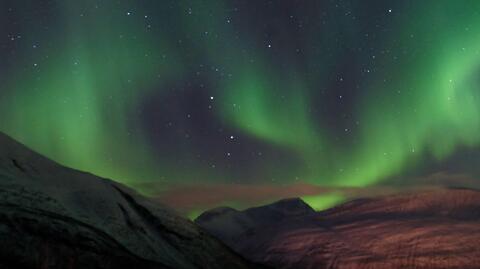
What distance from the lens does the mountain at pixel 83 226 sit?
35.8 metres

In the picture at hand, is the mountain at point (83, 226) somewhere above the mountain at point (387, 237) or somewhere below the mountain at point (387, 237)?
above

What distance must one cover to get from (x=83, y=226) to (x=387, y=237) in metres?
113

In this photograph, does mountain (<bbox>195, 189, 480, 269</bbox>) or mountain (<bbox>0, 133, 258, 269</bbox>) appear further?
mountain (<bbox>195, 189, 480, 269</bbox>)

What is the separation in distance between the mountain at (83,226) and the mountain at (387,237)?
6215 centimetres

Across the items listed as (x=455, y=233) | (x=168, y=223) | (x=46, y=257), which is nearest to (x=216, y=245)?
(x=168, y=223)

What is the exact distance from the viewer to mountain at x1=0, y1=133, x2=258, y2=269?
35.8 metres

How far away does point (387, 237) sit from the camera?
139 meters

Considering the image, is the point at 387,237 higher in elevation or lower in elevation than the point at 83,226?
lower

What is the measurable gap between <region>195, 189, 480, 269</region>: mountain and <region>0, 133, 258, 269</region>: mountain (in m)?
62.1

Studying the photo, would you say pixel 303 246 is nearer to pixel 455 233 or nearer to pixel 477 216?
pixel 455 233

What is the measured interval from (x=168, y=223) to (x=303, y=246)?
100131 mm

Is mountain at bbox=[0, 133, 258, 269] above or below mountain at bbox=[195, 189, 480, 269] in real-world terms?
above

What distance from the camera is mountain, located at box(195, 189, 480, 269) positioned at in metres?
117

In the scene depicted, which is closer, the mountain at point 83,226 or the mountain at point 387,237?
the mountain at point 83,226
